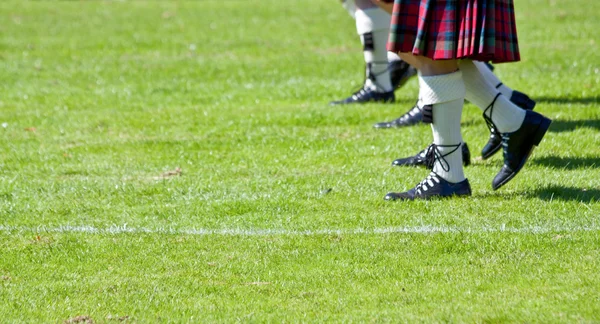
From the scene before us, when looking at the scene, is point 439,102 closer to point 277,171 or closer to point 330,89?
point 277,171

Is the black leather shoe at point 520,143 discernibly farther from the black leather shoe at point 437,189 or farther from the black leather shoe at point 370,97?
the black leather shoe at point 370,97

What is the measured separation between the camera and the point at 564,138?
5.99 m

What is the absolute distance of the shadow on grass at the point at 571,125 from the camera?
6.29 meters

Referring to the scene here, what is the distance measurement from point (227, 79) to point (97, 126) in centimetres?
252

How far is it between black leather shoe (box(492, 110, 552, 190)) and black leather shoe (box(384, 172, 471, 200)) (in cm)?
17

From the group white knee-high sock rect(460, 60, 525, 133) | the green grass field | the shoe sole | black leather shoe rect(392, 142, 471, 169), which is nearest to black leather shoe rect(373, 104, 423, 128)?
the green grass field

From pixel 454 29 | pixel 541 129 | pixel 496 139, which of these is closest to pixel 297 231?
pixel 454 29

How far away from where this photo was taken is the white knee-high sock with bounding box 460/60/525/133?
15.3 ft

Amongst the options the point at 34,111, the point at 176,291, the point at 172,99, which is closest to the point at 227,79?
the point at 172,99

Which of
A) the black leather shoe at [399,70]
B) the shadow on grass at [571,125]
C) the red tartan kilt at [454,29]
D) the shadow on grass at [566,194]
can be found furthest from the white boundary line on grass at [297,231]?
the black leather shoe at [399,70]

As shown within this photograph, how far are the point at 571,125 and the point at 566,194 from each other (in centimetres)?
195

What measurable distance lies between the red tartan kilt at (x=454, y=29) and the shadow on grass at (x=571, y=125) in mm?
1996

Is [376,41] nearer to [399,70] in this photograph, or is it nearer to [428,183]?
[399,70]

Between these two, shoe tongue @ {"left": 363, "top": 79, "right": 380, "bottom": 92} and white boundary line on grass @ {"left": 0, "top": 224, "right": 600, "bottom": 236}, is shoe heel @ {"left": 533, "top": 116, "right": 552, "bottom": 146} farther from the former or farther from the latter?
shoe tongue @ {"left": 363, "top": 79, "right": 380, "bottom": 92}
